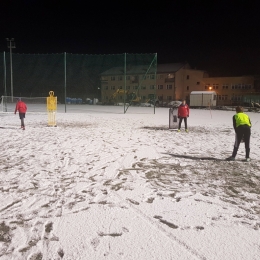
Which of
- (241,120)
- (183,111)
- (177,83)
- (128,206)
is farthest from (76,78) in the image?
(128,206)

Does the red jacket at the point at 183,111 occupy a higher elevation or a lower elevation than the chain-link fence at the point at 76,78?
lower

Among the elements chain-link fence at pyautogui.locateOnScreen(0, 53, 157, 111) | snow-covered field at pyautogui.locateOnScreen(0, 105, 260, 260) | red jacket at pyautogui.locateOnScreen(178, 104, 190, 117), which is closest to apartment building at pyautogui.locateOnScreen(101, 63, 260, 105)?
chain-link fence at pyautogui.locateOnScreen(0, 53, 157, 111)

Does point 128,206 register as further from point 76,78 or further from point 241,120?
point 76,78

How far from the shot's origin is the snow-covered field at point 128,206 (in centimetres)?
301

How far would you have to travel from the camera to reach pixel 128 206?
13.5 feet

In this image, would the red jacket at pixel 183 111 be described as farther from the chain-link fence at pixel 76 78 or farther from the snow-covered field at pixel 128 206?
the chain-link fence at pixel 76 78

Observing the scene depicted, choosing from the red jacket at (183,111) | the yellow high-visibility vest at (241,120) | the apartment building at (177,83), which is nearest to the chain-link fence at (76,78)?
the apartment building at (177,83)

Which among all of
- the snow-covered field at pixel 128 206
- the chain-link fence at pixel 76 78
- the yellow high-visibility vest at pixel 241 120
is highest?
the chain-link fence at pixel 76 78

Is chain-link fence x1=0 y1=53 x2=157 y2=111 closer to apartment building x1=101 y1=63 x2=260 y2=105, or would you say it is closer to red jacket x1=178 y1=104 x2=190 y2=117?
apartment building x1=101 y1=63 x2=260 y2=105

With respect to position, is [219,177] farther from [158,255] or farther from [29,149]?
[29,149]

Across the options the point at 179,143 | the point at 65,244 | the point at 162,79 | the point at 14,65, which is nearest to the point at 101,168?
the point at 65,244

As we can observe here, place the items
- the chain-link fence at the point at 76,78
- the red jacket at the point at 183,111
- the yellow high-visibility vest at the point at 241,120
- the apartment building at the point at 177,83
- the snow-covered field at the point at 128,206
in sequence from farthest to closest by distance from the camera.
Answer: the apartment building at the point at 177,83 → the chain-link fence at the point at 76,78 → the red jacket at the point at 183,111 → the yellow high-visibility vest at the point at 241,120 → the snow-covered field at the point at 128,206

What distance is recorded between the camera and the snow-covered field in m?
3.01

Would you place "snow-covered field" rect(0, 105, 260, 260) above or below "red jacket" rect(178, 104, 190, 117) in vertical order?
below
